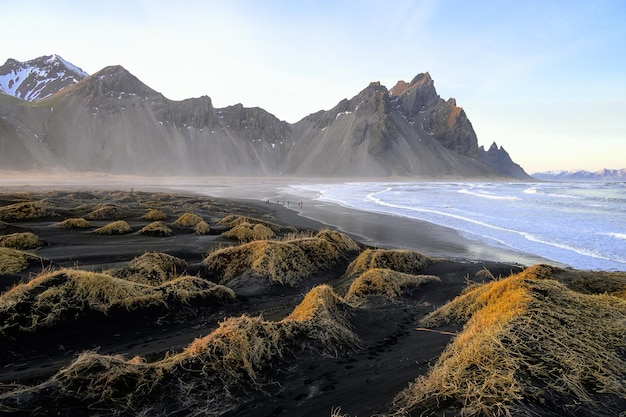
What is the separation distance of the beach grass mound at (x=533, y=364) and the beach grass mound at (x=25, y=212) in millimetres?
22598

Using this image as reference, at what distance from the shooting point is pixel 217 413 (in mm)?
3811

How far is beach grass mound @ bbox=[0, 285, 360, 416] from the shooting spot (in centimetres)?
368

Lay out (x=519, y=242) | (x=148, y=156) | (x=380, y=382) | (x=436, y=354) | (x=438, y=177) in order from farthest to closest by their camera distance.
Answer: (x=438, y=177) < (x=148, y=156) < (x=519, y=242) < (x=436, y=354) < (x=380, y=382)

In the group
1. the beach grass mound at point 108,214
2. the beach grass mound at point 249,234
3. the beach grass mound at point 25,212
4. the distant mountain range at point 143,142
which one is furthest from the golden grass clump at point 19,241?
the distant mountain range at point 143,142

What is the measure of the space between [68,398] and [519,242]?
22.7 meters

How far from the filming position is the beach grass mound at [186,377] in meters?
3.68

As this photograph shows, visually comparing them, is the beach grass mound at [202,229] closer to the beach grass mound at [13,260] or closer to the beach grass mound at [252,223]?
the beach grass mound at [252,223]

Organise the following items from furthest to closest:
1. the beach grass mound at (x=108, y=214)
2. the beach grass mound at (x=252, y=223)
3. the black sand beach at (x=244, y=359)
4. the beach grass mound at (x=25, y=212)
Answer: the beach grass mound at (x=108, y=214), the beach grass mound at (x=252, y=223), the beach grass mound at (x=25, y=212), the black sand beach at (x=244, y=359)

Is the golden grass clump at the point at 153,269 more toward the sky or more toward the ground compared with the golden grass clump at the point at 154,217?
more toward the sky

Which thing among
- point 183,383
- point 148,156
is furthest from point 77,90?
point 183,383

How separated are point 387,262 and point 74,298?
9.05 meters

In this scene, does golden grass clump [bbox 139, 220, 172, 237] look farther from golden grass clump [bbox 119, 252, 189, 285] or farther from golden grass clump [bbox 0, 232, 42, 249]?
golden grass clump [bbox 119, 252, 189, 285]

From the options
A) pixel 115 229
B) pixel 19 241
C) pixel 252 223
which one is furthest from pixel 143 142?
pixel 19 241

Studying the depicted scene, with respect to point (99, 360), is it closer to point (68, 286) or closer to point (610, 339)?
point (68, 286)
